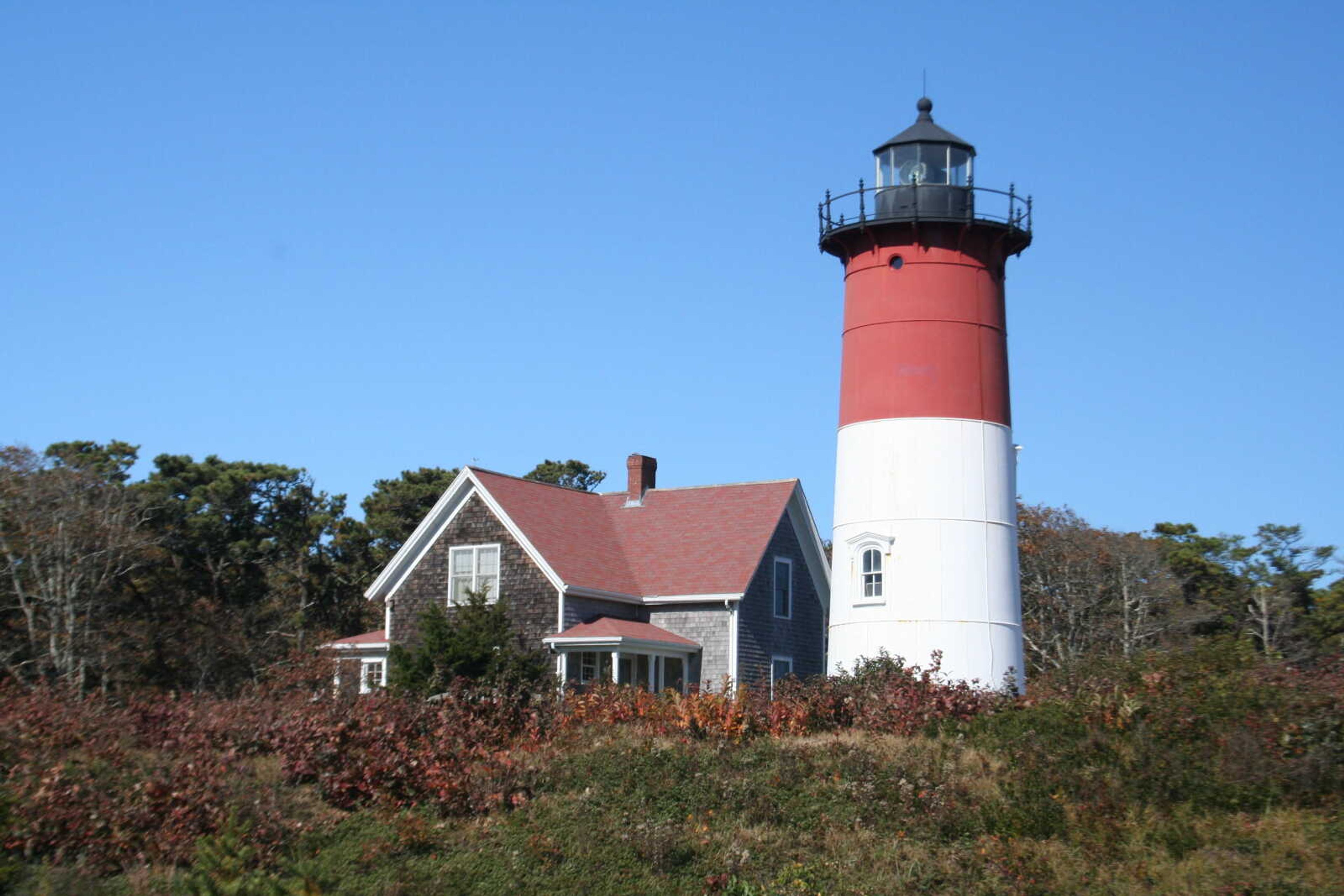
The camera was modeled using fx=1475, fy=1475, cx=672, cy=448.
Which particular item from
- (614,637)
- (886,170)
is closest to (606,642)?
(614,637)

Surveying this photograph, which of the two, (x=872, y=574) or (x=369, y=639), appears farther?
(x=369, y=639)

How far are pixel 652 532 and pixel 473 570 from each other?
4.33m

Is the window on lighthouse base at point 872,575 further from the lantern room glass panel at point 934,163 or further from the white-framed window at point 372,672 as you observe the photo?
the white-framed window at point 372,672

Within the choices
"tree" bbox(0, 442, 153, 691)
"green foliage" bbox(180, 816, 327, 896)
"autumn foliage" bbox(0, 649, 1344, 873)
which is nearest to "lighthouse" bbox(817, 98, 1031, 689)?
"autumn foliage" bbox(0, 649, 1344, 873)

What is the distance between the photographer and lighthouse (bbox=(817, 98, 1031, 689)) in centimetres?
2280

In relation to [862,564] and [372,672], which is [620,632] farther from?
[372,672]

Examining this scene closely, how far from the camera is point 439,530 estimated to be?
30.6 metres

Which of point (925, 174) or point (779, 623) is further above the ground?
point (925, 174)

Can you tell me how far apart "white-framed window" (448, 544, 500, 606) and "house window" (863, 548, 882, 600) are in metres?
8.84

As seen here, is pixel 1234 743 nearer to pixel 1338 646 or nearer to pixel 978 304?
pixel 978 304

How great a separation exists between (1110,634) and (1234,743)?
834 inches

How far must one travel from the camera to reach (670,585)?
A: 99.0ft

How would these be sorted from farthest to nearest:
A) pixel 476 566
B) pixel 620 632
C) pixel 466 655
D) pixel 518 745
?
pixel 476 566, pixel 620 632, pixel 466 655, pixel 518 745

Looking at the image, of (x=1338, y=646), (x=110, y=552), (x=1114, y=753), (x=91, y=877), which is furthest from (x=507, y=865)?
(x=110, y=552)
